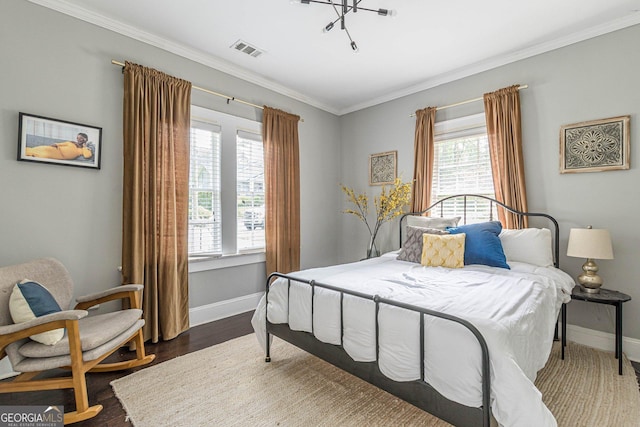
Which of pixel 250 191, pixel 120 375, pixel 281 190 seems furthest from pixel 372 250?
pixel 120 375

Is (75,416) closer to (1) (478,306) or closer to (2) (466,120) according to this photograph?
(1) (478,306)

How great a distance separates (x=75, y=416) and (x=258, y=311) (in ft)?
4.03

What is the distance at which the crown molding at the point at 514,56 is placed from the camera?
2.61 m

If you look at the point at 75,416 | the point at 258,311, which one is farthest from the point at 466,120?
the point at 75,416

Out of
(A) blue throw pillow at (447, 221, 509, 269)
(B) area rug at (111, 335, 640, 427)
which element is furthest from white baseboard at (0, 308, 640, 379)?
(A) blue throw pillow at (447, 221, 509, 269)

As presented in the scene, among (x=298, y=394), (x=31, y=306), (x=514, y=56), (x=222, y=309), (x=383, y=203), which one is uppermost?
(x=514, y=56)

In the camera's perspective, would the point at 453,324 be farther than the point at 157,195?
No

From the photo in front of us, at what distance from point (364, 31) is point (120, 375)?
3.48 meters

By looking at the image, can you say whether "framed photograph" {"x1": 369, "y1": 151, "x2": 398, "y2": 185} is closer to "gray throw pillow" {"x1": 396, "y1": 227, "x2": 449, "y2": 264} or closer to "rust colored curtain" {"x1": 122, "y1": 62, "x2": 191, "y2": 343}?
"gray throw pillow" {"x1": 396, "y1": 227, "x2": 449, "y2": 264}

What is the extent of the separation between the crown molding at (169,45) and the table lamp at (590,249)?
3495mm

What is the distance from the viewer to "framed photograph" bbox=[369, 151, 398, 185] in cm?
418

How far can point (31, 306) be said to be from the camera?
73.7 inches

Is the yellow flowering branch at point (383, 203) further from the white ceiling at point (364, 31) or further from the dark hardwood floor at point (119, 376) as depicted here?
the dark hardwood floor at point (119, 376)

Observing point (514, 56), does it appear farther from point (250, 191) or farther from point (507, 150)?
point (250, 191)
